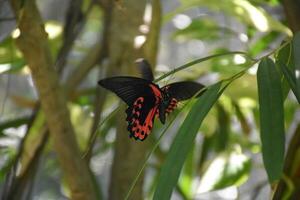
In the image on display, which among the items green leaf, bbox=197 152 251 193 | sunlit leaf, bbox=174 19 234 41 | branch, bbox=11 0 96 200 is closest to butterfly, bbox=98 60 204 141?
branch, bbox=11 0 96 200

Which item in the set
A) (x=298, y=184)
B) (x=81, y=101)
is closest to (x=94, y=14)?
(x=81, y=101)

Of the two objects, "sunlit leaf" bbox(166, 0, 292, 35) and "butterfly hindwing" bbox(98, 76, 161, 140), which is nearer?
"butterfly hindwing" bbox(98, 76, 161, 140)

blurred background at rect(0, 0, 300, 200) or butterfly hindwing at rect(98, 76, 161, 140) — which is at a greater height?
butterfly hindwing at rect(98, 76, 161, 140)

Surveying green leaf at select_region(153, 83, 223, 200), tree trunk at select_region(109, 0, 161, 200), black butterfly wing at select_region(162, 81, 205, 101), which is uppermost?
black butterfly wing at select_region(162, 81, 205, 101)

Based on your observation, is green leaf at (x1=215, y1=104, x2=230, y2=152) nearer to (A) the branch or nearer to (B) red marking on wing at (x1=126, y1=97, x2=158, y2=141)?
(A) the branch

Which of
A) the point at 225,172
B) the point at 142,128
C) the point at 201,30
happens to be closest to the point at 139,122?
the point at 142,128

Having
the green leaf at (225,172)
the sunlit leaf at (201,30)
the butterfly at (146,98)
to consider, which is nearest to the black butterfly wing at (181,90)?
the butterfly at (146,98)
